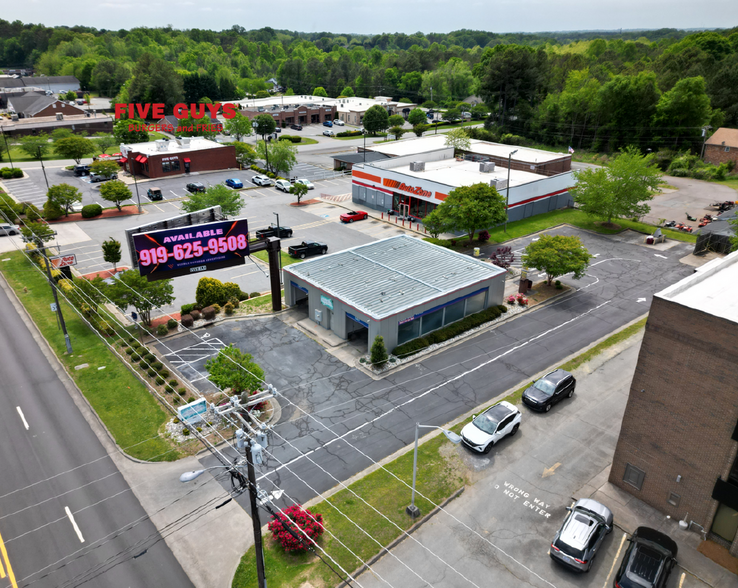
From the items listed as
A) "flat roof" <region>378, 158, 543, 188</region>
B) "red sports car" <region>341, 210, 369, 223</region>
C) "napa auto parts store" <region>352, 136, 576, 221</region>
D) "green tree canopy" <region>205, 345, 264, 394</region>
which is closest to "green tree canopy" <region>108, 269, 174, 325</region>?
"green tree canopy" <region>205, 345, 264, 394</region>

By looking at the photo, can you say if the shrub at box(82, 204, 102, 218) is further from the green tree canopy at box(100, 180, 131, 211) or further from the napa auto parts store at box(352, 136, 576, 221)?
the napa auto parts store at box(352, 136, 576, 221)

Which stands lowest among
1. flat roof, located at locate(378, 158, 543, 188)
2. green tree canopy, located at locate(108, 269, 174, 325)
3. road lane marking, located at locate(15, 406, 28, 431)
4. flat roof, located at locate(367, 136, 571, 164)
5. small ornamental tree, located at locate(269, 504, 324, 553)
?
road lane marking, located at locate(15, 406, 28, 431)

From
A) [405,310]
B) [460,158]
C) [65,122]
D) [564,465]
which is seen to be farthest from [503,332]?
[65,122]

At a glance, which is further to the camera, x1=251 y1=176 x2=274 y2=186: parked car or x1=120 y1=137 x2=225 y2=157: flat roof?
x1=120 y1=137 x2=225 y2=157: flat roof

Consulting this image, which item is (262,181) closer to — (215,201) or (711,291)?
(215,201)

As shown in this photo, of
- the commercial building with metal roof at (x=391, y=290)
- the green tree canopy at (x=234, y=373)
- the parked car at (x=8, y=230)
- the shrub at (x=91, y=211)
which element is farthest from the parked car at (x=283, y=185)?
the green tree canopy at (x=234, y=373)

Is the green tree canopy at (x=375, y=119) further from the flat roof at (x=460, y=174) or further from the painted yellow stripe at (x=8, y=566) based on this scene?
the painted yellow stripe at (x=8, y=566)

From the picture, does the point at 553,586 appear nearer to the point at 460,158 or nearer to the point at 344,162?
the point at 460,158

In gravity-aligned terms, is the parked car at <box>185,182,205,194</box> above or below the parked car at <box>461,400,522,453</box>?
above
